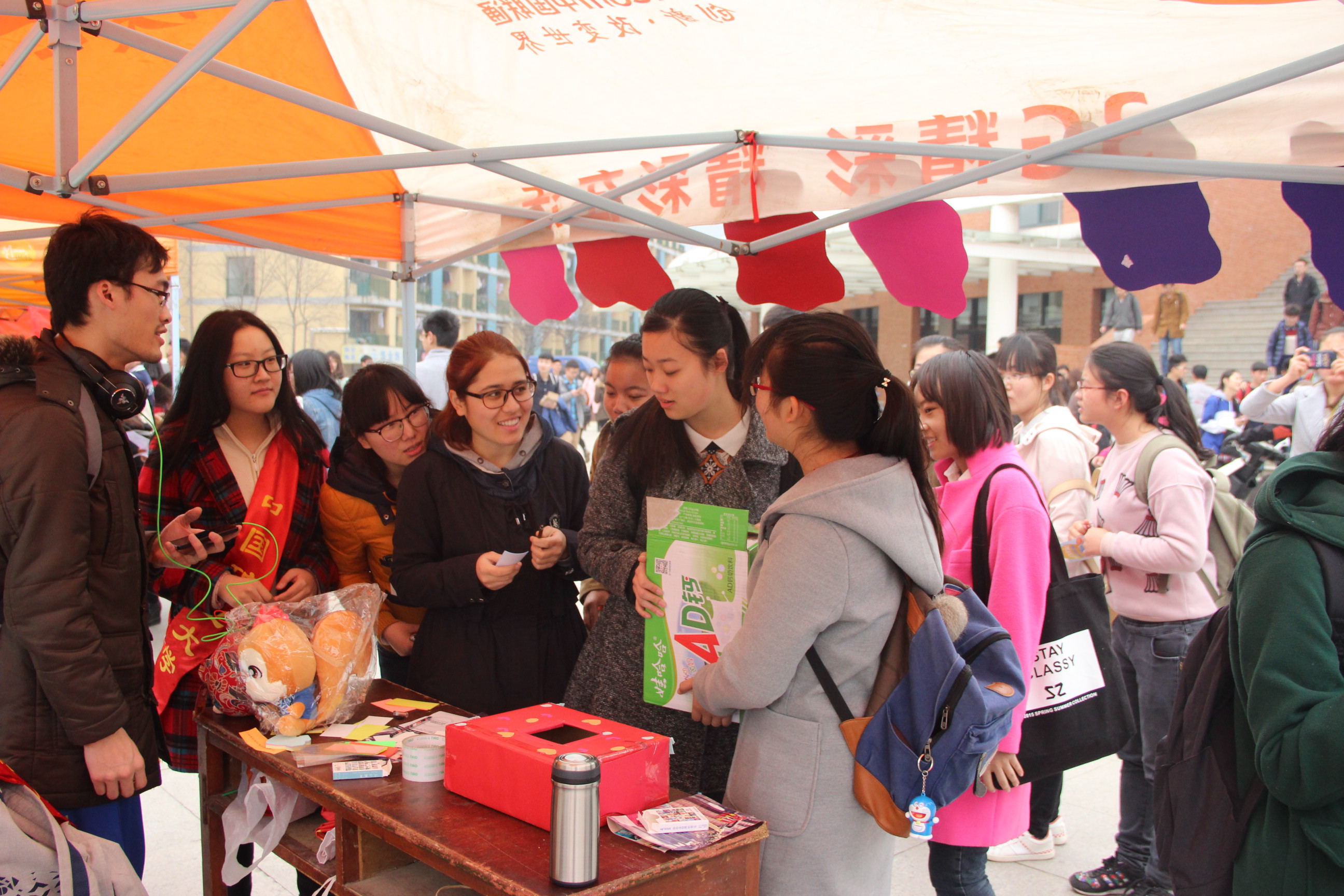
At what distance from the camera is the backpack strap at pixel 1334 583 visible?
147 cm

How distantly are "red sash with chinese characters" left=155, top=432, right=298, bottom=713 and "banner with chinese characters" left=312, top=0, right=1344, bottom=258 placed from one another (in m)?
1.28

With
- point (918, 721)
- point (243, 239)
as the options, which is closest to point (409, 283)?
point (243, 239)

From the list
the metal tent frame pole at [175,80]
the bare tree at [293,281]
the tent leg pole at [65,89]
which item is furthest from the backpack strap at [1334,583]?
the bare tree at [293,281]

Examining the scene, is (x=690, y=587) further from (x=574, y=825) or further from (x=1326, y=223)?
(x=1326, y=223)

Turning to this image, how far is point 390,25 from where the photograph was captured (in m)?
2.78

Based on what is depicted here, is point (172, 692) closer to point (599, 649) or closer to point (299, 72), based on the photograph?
point (599, 649)

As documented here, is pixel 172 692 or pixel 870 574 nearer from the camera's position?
pixel 870 574

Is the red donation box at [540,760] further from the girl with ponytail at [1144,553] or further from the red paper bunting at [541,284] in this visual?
the red paper bunting at [541,284]

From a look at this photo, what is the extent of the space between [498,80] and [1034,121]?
1599 millimetres

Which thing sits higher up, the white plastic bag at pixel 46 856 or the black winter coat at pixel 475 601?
the black winter coat at pixel 475 601

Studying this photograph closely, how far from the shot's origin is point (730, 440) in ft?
7.59

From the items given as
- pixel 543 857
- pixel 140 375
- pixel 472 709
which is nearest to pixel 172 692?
pixel 472 709

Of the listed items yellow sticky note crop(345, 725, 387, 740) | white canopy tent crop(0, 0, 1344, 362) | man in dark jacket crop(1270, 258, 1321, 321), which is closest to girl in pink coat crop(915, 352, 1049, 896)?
white canopy tent crop(0, 0, 1344, 362)

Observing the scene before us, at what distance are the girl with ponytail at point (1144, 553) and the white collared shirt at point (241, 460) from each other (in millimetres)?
2677
